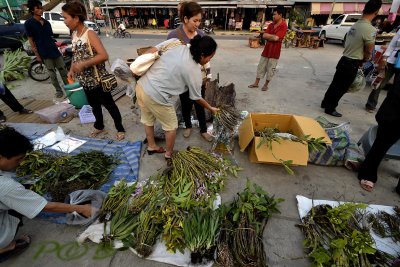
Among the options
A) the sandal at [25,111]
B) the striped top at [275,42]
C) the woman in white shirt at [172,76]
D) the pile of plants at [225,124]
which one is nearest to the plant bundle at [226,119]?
the pile of plants at [225,124]

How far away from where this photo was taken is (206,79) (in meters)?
3.45

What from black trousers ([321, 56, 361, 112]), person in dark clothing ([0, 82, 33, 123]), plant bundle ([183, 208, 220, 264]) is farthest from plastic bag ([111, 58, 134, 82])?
black trousers ([321, 56, 361, 112])

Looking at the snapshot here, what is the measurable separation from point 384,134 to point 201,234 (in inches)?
85.3

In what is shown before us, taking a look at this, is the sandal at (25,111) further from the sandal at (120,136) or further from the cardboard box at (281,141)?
the cardboard box at (281,141)

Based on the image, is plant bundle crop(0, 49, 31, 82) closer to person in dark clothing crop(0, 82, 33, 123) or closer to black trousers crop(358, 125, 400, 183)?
person in dark clothing crop(0, 82, 33, 123)

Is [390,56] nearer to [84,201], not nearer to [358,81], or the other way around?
[358,81]

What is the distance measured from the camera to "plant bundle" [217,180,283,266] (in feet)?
5.47

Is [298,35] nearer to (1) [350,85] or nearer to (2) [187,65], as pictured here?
(1) [350,85]

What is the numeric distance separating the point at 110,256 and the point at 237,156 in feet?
6.42

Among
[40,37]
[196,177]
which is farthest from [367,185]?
[40,37]

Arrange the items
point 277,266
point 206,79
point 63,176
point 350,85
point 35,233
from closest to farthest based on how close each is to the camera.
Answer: point 277,266
point 35,233
point 63,176
point 206,79
point 350,85

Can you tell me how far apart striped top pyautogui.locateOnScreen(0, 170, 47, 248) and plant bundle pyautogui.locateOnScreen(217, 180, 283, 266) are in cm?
145

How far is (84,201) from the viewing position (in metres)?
2.10

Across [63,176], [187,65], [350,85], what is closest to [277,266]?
[187,65]
